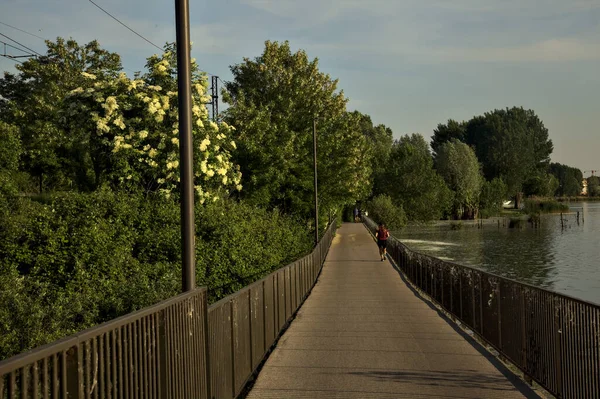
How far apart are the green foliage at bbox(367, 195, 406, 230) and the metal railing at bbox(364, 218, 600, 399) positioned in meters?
72.3

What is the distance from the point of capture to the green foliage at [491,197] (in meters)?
121

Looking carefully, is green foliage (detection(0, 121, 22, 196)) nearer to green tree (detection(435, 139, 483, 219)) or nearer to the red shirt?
the red shirt

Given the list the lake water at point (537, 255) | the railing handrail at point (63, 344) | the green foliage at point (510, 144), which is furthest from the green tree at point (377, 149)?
the railing handrail at point (63, 344)

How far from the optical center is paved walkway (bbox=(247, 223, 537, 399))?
828 cm

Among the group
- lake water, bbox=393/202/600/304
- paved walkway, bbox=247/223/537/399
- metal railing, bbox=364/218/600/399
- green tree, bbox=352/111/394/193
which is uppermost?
green tree, bbox=352/111/394/193

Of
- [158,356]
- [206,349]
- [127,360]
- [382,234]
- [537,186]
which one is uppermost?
[537,186]

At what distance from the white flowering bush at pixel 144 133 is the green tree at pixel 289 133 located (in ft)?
35.7

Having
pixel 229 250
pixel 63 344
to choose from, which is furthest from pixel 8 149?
pixel 63 344

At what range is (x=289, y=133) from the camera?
42.3 m

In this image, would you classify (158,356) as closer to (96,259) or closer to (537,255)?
(96,259)

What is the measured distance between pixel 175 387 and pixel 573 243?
65354 mm

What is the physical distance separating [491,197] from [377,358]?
382 ft

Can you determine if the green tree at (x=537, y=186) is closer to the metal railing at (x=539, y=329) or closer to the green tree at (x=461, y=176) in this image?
the green tree at (x=461, y=176)

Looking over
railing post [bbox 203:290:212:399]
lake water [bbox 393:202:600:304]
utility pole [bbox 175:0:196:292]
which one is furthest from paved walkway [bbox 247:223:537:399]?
lake water [bbox 393:202:600:304]
